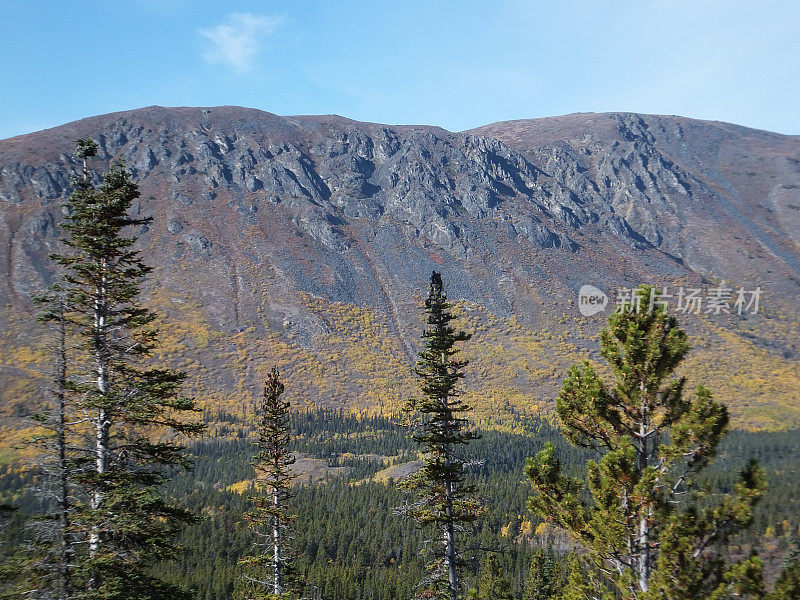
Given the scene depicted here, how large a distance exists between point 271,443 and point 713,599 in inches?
680

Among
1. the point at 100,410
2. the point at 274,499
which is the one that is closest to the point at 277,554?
the point at 274,499

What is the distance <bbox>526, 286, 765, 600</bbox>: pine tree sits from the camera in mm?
8062

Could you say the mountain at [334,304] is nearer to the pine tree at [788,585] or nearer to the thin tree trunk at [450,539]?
the thin tree trunk at [450,539]

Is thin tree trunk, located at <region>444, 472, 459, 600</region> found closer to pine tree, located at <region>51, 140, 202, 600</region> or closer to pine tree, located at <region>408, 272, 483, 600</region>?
pine tree, located at <region>408, 272, 483, 600</region>

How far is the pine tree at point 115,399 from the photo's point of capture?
1068 cm

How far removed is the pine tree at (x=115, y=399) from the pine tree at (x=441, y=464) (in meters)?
8.63

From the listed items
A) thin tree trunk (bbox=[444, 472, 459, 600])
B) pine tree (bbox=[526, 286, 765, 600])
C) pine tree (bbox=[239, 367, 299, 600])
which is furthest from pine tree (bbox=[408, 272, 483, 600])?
pine tree (bbox=[526, 286, 765, 600])

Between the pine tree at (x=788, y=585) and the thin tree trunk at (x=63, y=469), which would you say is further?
the thin tree trunk at (x=63, y=469)

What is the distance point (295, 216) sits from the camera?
192m

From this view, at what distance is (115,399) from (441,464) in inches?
443

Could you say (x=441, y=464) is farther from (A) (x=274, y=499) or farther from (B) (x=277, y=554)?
(B) (x=277, y=554)

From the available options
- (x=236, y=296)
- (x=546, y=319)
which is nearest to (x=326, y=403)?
(x=236, y=296)

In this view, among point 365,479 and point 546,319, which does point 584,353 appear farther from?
point 365,479

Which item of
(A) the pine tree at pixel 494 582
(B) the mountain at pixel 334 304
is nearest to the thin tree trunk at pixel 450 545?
(A) the pine tree at pixel 494 582
